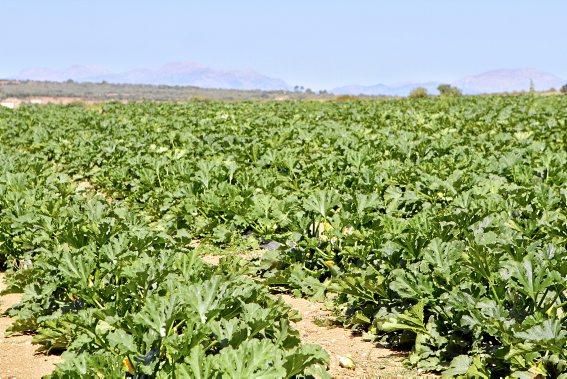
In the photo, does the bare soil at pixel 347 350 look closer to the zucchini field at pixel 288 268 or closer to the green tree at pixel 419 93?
the zucchini field at pixel 288 268

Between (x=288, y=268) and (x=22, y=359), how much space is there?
9.31 feet

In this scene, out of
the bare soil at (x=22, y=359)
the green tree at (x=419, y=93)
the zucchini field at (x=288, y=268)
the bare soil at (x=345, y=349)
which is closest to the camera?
the zucchini field at (x=288, y=268)

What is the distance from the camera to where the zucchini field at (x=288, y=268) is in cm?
428

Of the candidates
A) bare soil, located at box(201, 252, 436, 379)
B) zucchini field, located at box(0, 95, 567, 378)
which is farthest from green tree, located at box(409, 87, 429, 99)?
bare soil, located at box(201, 252, 436, 379)

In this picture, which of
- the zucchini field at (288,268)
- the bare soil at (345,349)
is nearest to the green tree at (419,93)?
the zucchini field at (288,268)

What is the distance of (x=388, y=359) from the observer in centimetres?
511

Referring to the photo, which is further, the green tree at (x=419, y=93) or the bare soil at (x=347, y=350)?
the green tree at (x=419, y=93)

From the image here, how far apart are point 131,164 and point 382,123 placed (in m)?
10.8

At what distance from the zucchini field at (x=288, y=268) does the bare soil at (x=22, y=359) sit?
14 cm

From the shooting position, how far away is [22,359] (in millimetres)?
5402

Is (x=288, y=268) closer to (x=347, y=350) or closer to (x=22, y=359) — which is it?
(x=347, y=350)

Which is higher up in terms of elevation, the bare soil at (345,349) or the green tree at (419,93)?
the green tree at (419,93)

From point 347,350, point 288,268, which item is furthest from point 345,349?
point 288,268

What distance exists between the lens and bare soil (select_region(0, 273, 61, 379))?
513 centimetres
